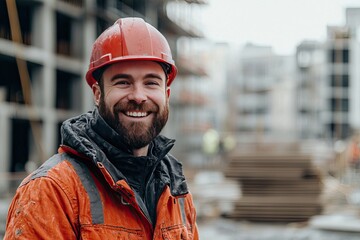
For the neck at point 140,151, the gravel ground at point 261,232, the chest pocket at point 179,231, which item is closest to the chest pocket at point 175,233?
the chest pocket at point 179,231

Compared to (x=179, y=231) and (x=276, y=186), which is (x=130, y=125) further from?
(x=276, y=186)

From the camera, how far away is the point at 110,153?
2.58 meters

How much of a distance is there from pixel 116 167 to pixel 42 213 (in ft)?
1.36

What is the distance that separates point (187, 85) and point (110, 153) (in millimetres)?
54027

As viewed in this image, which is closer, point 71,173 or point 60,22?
point 71,173

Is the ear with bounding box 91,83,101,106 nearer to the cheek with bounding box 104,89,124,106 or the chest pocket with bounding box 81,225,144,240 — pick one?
the cheek with bounding box 104,89,124,106

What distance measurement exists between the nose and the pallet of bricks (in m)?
11.9

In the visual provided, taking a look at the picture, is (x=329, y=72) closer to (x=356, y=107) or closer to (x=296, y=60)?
(x=356, y=107)

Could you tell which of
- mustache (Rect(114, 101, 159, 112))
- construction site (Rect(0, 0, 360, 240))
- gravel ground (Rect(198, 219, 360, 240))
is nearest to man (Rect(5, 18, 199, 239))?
mustache (Rect(114, 101, 159, 112))

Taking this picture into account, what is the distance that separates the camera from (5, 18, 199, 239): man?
2346 mm

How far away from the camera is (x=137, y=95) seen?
103 inches

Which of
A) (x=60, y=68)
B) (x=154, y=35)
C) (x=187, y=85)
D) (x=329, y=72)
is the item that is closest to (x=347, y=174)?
(x=60, y=68)

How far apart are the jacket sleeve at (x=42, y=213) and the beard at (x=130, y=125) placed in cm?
39

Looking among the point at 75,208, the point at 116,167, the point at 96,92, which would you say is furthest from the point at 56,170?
the point at 96,92
